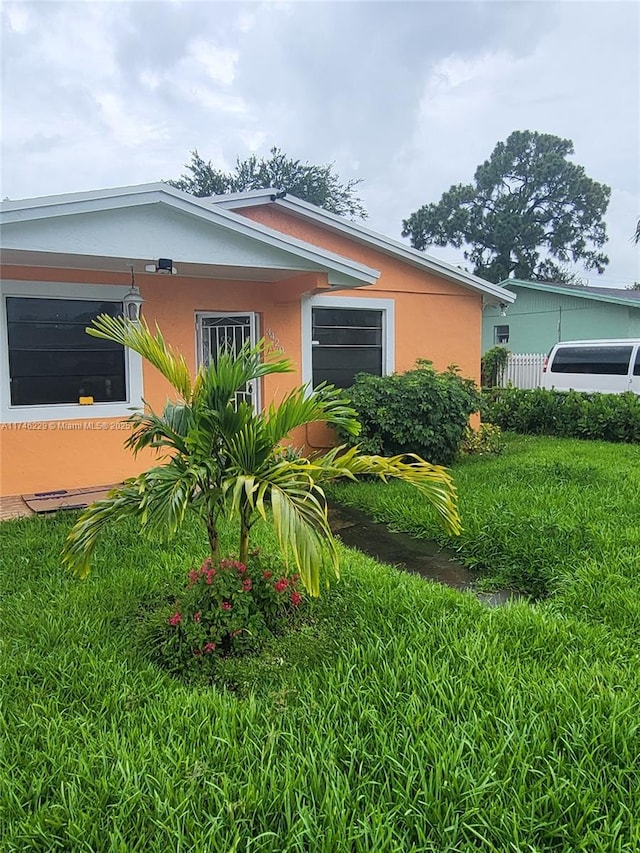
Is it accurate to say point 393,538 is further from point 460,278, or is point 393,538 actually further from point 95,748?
point 460,278

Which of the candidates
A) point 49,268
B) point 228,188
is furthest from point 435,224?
point 49,268

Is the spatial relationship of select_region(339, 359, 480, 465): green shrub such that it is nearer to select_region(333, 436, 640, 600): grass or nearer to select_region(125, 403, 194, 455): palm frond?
select_region(333, 436, 640, 600): grass

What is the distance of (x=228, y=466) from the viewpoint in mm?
3475

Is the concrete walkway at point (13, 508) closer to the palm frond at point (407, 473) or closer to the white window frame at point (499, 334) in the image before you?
the palm frond at point (407, 473)

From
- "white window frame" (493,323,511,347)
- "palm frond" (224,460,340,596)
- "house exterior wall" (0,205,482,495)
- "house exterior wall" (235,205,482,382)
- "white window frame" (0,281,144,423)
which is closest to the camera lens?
"palm frond" (224,460,340,596)

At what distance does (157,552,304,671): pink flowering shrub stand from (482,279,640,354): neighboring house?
55.5 ft

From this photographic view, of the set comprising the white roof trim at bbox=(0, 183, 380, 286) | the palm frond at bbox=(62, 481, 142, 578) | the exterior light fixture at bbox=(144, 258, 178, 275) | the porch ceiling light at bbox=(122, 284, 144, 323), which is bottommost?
the palm frond at bbox=(62, 481, 142, 578)

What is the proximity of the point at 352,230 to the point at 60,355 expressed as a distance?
4.70 m

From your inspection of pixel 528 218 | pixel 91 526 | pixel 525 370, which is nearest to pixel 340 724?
pixel 91 526

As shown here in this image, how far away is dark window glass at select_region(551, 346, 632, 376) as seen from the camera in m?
13.0

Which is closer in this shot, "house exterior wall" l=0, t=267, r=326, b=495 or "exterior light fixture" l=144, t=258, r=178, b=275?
"exterior light fixture" l=144, t=258, r=178, b=275

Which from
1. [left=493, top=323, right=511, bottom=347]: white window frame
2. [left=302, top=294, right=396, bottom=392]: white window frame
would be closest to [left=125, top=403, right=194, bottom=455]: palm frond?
[left=302, top=294, right=396, bottom=392]: white window frame

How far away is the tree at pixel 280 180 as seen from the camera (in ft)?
101

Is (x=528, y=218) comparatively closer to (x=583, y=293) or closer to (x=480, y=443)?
(x=583, y=293)
